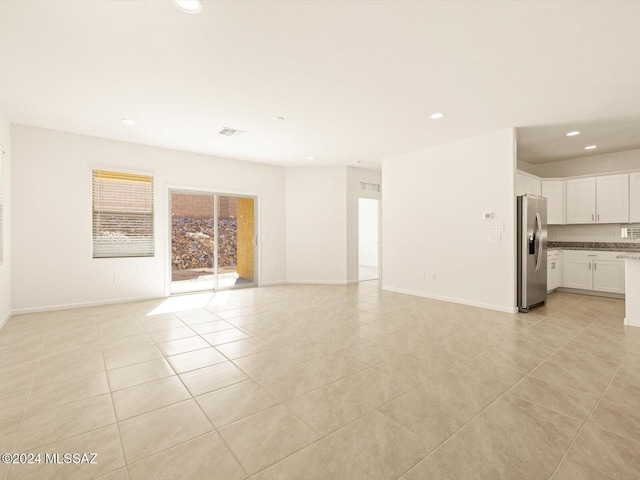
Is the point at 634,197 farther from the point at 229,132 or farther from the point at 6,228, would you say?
the point at 6,228

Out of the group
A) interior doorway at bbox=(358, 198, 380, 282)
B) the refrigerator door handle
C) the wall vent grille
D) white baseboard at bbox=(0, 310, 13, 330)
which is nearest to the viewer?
white baseboard at bbox=(0, 310, 13, 330)

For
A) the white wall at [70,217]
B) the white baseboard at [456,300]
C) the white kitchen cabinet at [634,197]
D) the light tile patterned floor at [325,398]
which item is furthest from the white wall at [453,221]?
the white wall at [70,217]

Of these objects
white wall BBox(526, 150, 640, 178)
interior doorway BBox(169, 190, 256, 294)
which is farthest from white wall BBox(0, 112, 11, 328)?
white wall BBox(526, 150, 640, 178)

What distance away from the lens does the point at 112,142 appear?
5324mm

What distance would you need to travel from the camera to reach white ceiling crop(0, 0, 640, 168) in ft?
7.30

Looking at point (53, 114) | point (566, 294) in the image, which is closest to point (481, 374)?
point (566, 294)

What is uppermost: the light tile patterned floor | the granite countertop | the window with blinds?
the window with blinds

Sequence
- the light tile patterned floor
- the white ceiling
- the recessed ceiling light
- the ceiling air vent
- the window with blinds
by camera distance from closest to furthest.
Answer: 1. the light tile patterned floor
2. the recessed ceiling light
3. the white ceiling
4. the ceiling air vent
5. the window with blinds

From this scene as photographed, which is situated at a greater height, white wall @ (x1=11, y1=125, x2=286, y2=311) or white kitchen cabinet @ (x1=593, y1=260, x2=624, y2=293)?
white wall @ (x1=11, y1=125, x2=286, y2=311)

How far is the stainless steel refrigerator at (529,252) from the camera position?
4637mm

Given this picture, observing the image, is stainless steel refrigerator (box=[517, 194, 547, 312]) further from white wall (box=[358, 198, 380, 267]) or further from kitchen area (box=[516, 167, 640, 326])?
white wall (box=[358, 198, 380, 267])

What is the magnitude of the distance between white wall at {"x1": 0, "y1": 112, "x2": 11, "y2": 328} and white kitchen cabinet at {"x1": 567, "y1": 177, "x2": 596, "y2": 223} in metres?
9.75

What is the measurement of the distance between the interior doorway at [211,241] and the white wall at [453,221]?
125 inches

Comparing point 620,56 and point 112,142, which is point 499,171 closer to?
point 620,56
